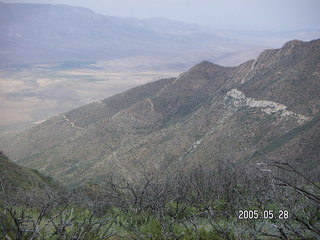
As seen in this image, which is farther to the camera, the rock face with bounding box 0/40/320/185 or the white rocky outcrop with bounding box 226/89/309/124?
the white rocky outcrop with bounding box 226/89/309/124

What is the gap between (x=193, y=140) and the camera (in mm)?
45344

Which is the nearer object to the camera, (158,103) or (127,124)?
(127,124)

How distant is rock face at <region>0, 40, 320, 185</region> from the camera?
1491 inches

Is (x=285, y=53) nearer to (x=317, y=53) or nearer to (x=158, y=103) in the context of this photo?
(x=317, y=53)

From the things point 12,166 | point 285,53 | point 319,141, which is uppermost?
point 285,53

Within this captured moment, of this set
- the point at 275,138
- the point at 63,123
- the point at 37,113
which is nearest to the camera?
the point at 275,138

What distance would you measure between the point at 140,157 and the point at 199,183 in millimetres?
26492

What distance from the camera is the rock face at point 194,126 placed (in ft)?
124

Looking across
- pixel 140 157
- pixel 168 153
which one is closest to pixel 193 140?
pixel 168 153

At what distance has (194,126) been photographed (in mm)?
48750

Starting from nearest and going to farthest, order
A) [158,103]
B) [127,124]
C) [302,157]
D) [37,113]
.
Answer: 1. [302,157]
2. [127,124]
3. [158,103]
4. [37,113]

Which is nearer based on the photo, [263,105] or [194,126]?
[263,105]

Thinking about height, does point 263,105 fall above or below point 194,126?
above

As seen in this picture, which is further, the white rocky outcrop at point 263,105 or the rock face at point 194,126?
the white rocky outcrop at point 263,105
